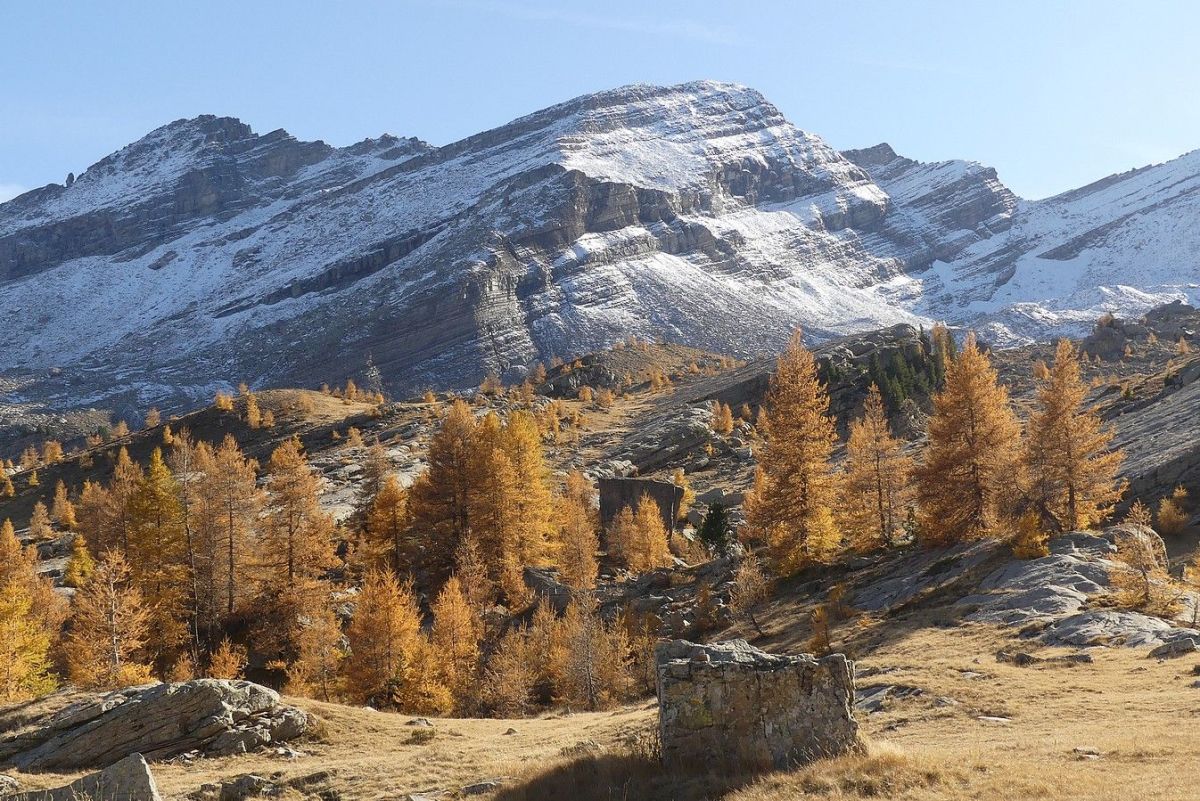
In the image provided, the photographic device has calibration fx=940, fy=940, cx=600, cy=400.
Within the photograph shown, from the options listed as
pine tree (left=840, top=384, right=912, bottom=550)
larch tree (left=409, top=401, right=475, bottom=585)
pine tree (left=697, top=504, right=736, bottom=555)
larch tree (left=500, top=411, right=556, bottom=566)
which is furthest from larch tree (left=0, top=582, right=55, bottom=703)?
pine tree (left=840, top=384, right=912, bottom=550)

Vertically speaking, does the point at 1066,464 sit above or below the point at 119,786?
below

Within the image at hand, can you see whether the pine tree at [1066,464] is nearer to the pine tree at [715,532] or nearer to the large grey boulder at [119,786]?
the pine tree at [715,532]

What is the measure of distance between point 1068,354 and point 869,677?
2549 cm

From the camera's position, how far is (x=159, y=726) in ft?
79.9

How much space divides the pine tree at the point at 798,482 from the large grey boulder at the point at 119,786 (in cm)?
3571

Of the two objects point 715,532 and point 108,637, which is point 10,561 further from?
point 715,532

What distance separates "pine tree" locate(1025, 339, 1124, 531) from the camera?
4194cm

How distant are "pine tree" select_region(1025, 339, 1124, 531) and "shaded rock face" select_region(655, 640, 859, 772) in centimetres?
2893

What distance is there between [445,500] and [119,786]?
41.1 meters

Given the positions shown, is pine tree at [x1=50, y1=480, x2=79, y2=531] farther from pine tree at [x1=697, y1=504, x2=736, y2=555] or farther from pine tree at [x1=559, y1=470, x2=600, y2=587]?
pine tree at [x1=697, y1=504, x2=736, y2=555]

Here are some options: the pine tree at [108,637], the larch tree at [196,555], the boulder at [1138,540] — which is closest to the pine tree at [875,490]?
the boulder at [1138,540]

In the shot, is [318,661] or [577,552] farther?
[577,552]

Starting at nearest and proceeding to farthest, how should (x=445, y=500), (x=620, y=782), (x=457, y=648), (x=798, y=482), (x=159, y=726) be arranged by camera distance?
(x=620, y=782)
(x=159, y=726)
(x=457, y=648)
(x=798, y=482)
(x=445, y=500)

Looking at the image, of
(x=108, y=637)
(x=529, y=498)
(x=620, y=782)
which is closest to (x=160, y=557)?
(x=108, y=637)
